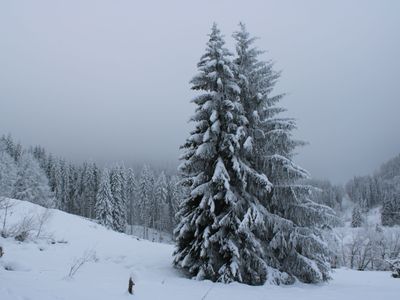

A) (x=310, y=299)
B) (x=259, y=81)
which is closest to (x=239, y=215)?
(x=310, y=299)

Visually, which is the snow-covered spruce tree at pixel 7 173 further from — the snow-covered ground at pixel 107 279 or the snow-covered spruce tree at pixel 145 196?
the snow-covered ground at pixel 107 279

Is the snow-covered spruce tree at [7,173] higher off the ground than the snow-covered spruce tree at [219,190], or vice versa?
the snow-covered spruce tree at [7,173]

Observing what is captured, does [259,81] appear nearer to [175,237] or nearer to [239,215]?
[239,215]

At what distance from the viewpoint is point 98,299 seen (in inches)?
255

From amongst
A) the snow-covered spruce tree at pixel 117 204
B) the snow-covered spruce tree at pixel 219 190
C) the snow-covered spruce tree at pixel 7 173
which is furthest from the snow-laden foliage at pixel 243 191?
the snow-covered spruce tree at pixel 117 204

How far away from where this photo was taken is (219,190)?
12.7 m

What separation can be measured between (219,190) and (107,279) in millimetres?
5025

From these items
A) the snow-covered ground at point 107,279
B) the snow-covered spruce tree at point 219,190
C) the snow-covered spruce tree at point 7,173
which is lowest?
the snow-covered ground at point 107,279

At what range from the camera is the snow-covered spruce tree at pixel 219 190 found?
39.0 ft

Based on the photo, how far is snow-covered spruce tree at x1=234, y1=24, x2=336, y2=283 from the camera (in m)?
12.4

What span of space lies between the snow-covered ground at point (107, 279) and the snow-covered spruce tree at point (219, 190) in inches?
35.2

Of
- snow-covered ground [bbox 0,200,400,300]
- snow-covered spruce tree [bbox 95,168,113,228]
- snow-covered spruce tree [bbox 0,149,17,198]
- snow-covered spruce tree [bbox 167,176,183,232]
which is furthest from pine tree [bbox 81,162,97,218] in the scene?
snow-covered ground [bbox 0,200,400,300]

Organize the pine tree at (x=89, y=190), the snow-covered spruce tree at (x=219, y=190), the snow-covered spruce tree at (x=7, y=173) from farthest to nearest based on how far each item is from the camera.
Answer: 1. the pine tree at (x=89, y=190)
2. the snow-covered spruce tree at (x=7, y=173)
3. the snow-covered spruce tree at (x=219, y=190)

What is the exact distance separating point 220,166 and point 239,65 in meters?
4.85
